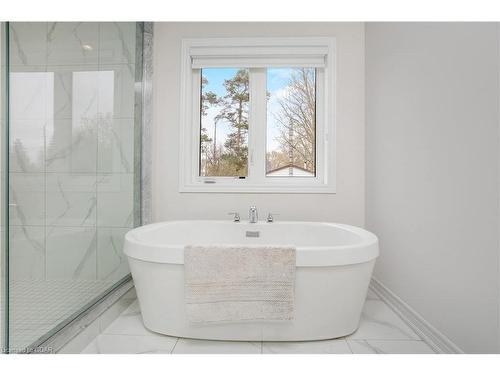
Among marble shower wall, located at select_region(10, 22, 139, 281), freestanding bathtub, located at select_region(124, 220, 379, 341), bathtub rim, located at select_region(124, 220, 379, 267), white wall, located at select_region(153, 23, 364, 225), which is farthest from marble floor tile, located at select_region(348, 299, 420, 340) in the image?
marble shower wall, located at select_region(10, 22, 139, 281)

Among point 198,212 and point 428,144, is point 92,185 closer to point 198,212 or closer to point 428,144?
point 198,212

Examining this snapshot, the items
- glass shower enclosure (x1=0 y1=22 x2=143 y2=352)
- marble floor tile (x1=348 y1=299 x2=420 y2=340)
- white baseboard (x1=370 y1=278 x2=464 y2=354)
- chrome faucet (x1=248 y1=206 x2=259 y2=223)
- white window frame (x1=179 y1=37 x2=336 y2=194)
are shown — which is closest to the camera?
glass shower enclosure (x1=0 y1=22 x2=143 y2=352)

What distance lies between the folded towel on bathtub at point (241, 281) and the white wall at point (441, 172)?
80 centimetres

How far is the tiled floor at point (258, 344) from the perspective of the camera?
167cm

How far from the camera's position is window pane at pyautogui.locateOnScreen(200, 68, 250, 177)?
292cm

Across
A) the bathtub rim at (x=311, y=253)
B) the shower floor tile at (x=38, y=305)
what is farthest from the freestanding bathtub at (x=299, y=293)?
the shower floor tile at (x=38, y=305)

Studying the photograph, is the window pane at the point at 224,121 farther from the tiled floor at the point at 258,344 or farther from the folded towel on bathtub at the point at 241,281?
the tiled floor at the point at 258,344

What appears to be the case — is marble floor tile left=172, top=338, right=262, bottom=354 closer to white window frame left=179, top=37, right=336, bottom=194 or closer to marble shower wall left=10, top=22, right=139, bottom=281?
marble shower wall left=10, top=22, right=139, bottom=281

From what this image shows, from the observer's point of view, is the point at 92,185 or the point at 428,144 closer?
the point at 428,144

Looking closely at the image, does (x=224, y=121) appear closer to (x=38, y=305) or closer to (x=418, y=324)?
(x=38, y=305)

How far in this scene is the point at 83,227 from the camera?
185cm

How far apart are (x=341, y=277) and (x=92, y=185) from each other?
1551 mm

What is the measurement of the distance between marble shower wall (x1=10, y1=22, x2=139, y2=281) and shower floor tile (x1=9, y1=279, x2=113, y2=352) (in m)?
0.05

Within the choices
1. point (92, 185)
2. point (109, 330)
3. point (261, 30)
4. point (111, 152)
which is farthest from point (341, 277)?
point (261, 30)
